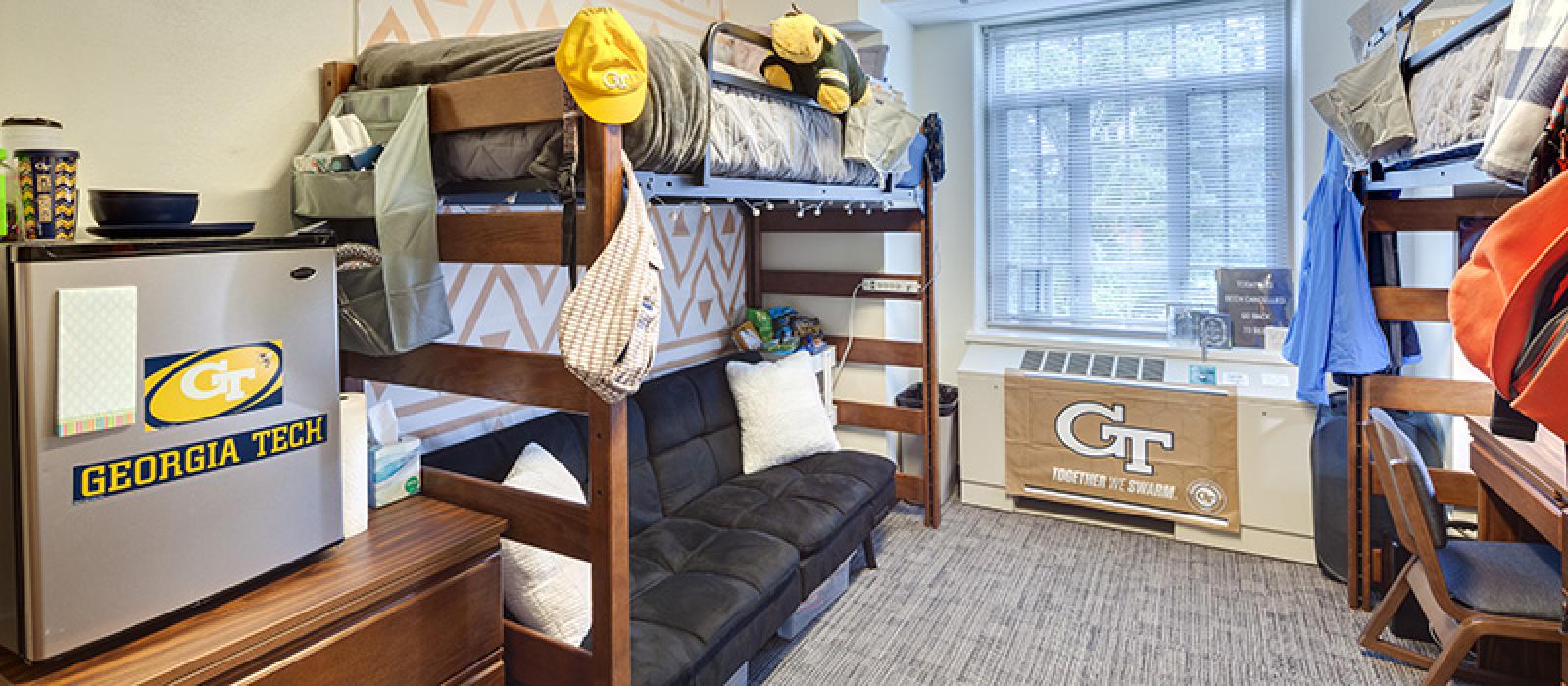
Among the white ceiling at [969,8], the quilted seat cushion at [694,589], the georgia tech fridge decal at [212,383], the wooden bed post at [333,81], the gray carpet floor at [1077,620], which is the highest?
the white ceiling at [969,8]

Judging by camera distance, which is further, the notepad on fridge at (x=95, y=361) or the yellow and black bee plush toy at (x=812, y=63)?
the yellow and black bee plush toy at (x=812, y=63)

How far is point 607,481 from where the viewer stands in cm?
153

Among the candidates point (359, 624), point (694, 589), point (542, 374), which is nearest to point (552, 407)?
point (542, 374)

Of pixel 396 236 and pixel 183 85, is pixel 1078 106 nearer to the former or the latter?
pixel 396 236

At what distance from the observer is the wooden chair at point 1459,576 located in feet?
7.01

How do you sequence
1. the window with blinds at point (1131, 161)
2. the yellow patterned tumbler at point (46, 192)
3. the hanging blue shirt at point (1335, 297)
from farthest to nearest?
the window with blinds at point (1131, 161) < the hanging blue shirt at point (1335, 297) < the yellow patterned tumbler at point (46, 192)

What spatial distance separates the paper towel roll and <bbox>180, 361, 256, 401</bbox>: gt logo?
0.24 metres

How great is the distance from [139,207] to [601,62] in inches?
29.6

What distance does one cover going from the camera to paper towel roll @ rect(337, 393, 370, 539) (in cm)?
153

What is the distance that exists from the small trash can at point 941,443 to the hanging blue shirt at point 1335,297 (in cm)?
156

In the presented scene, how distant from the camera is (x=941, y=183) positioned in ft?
14.8

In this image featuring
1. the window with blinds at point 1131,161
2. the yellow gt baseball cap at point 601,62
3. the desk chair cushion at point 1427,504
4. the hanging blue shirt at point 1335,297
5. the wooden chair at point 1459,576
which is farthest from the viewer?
the window with blinds at point 1131,161

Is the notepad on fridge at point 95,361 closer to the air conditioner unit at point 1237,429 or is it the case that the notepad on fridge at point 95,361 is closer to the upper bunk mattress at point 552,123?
the upper bunk mattress at point 552,123

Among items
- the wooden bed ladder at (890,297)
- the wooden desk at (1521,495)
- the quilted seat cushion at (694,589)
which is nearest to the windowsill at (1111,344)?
the wooden bed ladder at (890,297)
